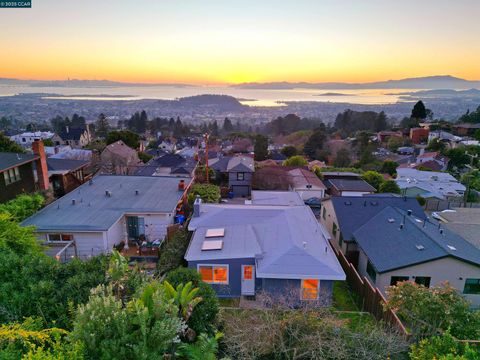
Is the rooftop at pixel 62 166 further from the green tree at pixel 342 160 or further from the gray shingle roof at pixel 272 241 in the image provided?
the green tree at pixel 342 160

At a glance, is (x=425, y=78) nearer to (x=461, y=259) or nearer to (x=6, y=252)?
(x=461, y=259)

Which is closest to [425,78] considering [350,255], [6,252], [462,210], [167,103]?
[167,103]

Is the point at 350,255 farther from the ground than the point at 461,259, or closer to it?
closer to it

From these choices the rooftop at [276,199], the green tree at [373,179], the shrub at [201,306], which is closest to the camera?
the shrub at [201,306]

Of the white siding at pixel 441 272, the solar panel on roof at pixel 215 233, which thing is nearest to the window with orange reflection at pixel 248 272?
the solar panel on roof at pixel 215 233

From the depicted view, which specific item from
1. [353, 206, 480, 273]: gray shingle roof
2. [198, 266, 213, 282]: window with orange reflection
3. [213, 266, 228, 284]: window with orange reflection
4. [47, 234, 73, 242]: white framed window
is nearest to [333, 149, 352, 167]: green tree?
[353, 206, 480, 273]: gray shingle roof

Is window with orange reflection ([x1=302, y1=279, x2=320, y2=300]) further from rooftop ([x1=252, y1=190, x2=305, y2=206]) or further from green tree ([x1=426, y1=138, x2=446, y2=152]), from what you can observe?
green tree ([x1=426, y1=138, x2=446, y2=152])

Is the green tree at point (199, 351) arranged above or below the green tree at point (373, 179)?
above
